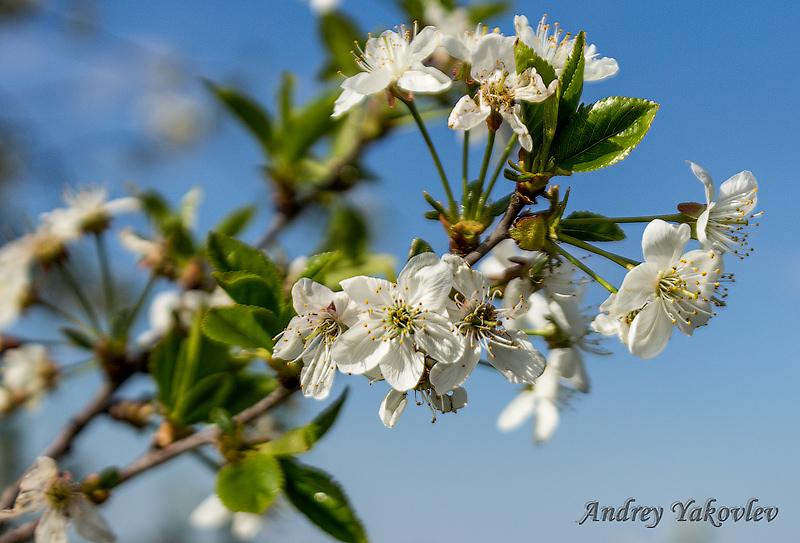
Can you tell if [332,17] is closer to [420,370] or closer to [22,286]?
[22,286]

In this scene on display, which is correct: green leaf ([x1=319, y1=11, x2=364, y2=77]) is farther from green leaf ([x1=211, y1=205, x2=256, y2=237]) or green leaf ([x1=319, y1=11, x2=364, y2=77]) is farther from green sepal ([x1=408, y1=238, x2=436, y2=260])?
green sepal ([x1=408, y1=238, x2=436, y2=260])

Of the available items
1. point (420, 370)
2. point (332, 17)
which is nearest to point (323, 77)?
point (332, 17)

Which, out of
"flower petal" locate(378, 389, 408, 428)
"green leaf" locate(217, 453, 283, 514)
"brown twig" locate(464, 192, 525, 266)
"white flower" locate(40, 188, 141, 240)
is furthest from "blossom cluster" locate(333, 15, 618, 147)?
"white flower" locate(40, 188, 141, 240)

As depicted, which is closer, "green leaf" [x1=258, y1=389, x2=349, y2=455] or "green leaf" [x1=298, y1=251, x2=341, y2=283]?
"green leaf" [x1=298, y1=251, x2=341, y2=283]

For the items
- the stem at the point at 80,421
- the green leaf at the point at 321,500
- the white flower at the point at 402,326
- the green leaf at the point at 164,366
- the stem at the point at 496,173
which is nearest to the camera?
the white flower at the point at 402,326

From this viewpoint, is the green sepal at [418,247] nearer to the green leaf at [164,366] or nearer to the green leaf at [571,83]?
the green leaf at [571,83]

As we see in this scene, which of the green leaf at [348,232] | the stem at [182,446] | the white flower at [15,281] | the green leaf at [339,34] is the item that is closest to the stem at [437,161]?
the stem at [182,446]

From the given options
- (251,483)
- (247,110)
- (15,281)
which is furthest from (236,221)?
(251,483)
